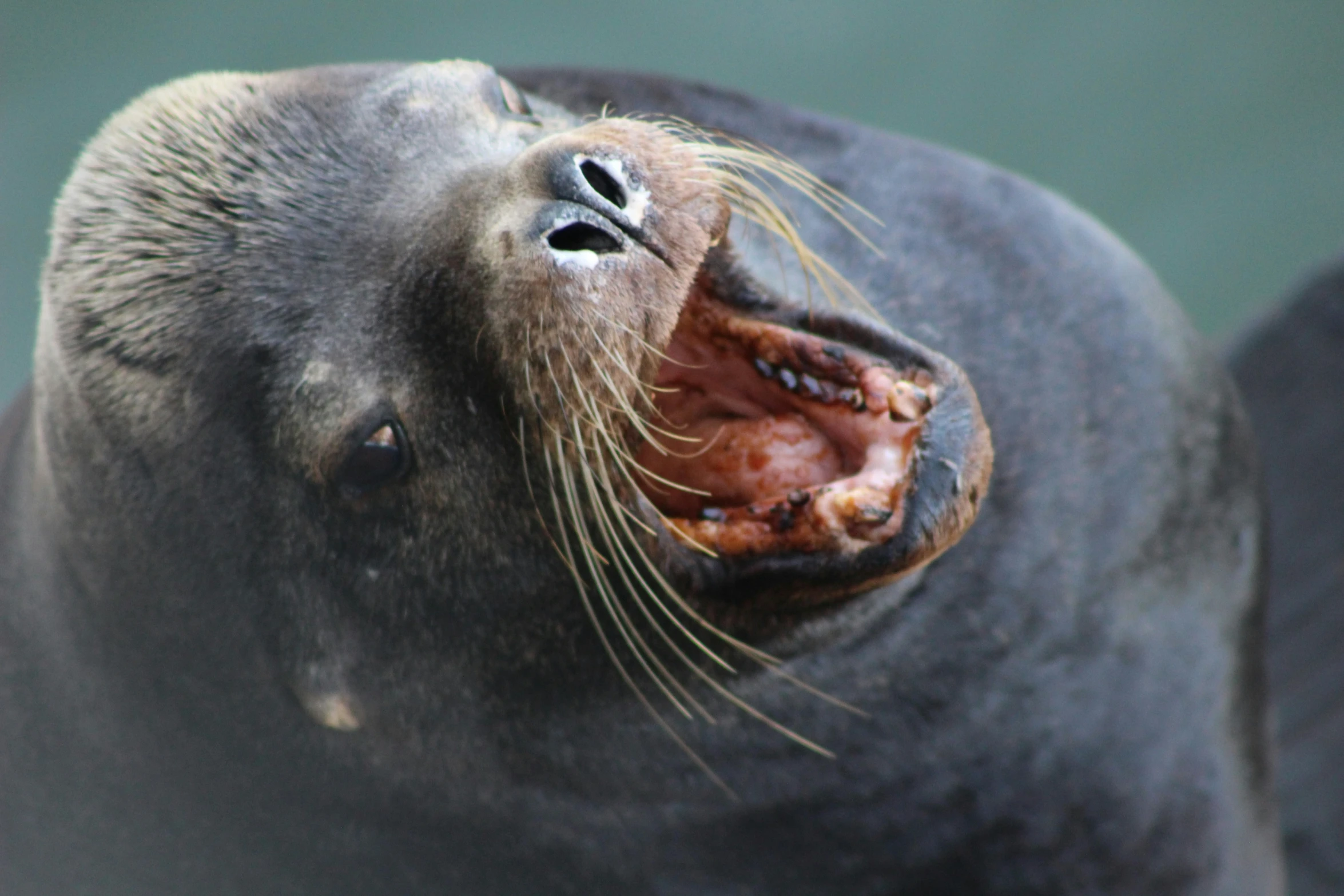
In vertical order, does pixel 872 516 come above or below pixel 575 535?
above

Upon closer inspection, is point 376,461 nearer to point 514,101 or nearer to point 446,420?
point 446,420

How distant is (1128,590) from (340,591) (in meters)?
1.82

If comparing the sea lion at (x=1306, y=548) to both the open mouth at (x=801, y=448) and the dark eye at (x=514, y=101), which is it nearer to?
the open mouth at (x=801, y=448)

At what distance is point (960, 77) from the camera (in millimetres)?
7730

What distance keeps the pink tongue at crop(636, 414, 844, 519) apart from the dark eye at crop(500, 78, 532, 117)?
0.76m

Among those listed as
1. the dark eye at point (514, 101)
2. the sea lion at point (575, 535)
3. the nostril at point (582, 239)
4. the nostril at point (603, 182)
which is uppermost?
the dark eye at point (514, 101)

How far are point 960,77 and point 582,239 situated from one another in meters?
5.99

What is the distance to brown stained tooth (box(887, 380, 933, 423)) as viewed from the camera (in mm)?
2545

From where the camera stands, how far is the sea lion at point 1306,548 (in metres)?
4.41

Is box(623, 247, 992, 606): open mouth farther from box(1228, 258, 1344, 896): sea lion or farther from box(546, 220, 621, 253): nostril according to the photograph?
box(1228, 258, 1344, 896): sea lion

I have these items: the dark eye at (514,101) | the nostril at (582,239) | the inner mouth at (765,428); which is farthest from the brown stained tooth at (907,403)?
the dark eye at (514,101)

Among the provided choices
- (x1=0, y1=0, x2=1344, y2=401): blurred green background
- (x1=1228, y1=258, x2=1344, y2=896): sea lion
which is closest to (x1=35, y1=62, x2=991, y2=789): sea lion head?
(x1=1228, y1=258, x2=1344, y2=896): sea lion

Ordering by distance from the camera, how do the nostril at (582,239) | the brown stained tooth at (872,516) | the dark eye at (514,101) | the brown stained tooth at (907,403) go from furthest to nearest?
the dark eye at (514,101)
the brown stained tooth at (907,403)
the brown stained tooth at (872,516)
the nostril at (582,239)

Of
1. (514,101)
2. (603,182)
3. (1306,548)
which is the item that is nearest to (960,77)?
(1306,548)
